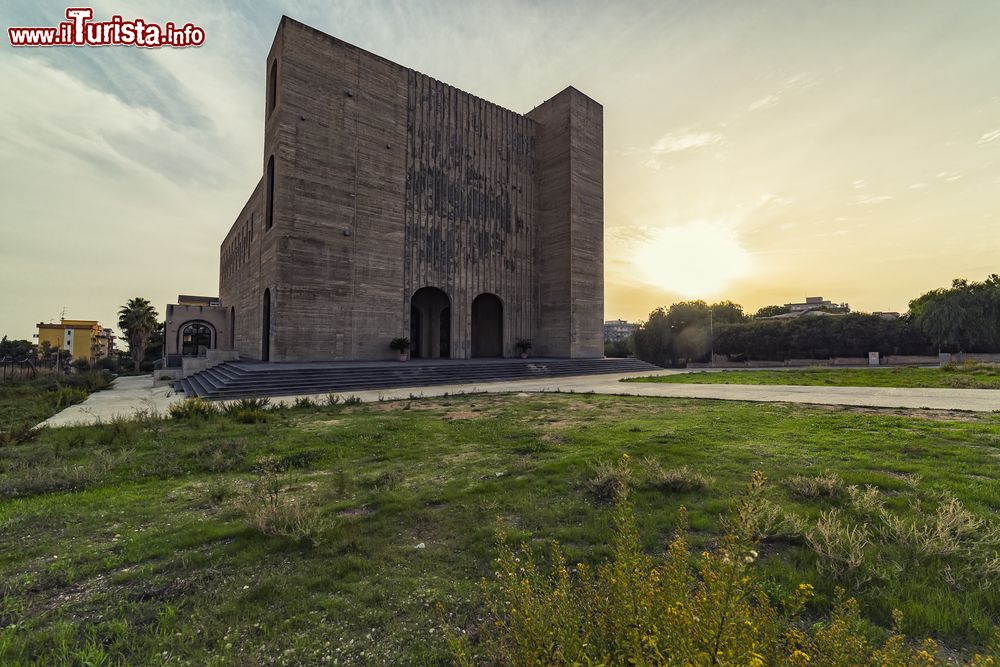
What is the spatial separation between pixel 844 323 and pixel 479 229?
4125cm

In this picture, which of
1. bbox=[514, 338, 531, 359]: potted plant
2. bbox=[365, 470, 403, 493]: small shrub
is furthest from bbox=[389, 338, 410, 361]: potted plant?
bbox=[365, 470, 403, 493]: small shrub

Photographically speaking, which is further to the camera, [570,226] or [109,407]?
[570,226]

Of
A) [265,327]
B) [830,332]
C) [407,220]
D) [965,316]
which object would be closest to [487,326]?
[407,220]

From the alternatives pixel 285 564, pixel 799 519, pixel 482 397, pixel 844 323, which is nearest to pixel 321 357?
pixel 482 397

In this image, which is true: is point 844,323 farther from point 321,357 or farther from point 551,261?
point 321,357

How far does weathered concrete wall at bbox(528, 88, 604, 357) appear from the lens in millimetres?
32125

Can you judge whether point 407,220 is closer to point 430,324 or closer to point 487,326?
point 430,324

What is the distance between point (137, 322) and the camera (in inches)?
1582

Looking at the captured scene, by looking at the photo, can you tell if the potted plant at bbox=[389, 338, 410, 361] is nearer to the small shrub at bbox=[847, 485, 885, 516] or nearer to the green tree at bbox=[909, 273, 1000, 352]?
the small shrub at bbox=[847, 485, 885, 516]

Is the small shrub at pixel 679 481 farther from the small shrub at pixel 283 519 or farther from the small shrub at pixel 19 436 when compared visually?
the small shrub at pixel 19 436

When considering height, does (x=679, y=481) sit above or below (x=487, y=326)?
below

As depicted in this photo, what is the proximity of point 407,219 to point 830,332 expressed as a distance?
45.8 meters

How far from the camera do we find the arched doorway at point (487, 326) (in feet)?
115

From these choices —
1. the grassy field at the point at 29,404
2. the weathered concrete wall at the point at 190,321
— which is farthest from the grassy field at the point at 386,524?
the weathered concrete wall at the point at 190,321
